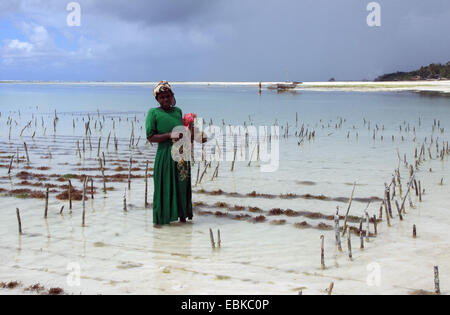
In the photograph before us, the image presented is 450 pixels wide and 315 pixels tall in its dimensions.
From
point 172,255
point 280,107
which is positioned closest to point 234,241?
point 172,255

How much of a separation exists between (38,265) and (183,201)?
6.08 feet

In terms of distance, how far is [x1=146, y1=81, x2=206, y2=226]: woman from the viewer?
5.29m

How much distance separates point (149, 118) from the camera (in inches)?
208

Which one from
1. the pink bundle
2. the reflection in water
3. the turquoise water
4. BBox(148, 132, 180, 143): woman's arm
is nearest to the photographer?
the reflection in water

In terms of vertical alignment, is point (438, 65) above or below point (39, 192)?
above

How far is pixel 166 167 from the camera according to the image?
543cm

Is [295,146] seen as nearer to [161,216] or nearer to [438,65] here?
[161,216]

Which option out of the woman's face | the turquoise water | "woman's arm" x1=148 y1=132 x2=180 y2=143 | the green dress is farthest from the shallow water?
the turquoise water

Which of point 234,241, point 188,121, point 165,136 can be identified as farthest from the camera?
point 188,121

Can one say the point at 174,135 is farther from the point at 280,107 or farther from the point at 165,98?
the point at 280,107

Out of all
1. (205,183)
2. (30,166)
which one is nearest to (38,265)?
(205,183)

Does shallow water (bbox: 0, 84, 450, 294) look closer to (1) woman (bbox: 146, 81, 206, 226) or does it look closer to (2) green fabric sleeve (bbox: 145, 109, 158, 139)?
(1) woman (bbox: 146, 81, 206, 226)

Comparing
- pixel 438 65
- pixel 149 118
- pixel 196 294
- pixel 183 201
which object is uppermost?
pixel 438 65

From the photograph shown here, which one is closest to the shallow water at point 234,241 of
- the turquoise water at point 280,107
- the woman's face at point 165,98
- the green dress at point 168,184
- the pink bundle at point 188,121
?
the green dress at point 168,184
